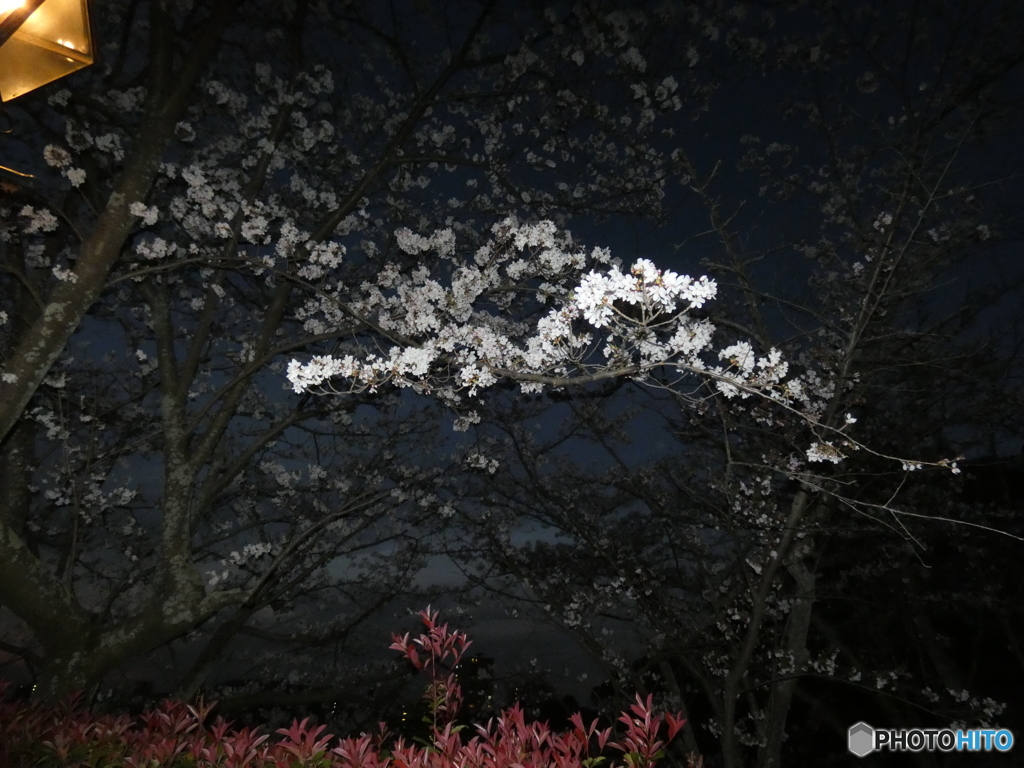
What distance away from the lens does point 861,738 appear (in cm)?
862

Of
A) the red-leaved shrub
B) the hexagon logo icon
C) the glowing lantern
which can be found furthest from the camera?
the hexagon logo icon

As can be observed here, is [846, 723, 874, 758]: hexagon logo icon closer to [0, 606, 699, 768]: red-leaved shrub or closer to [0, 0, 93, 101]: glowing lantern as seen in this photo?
[0, 606, 699, 768]: red-leaved shrub

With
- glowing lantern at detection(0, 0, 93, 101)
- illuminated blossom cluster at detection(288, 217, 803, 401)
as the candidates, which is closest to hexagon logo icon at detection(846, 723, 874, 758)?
illuminated blossom cluster at detection(288, 217, 803, 401)

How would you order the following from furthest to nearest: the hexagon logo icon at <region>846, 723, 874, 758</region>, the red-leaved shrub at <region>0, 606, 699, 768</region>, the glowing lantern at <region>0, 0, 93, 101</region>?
the hexagon logo icon at <region>846, 723, 874, 758</region> < the red-leaved shrub at <region>0, 606, 699, 768</region> < the glowing lantern at <region>0, 0, 93, 101</region>

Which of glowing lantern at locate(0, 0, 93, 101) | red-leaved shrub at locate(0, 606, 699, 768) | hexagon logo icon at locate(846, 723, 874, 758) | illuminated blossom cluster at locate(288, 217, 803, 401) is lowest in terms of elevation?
red-leaved shrub at locate(0, 606, 699, 768)

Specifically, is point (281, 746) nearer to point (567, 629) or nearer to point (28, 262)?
point (567, 629)

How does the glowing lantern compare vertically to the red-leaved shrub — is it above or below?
above

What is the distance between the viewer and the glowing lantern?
6.37ft

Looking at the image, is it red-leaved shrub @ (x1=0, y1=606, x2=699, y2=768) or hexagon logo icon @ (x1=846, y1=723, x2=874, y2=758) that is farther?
hexagon logo icon @ (x1=846, y1=723, x2=874, y2=758)

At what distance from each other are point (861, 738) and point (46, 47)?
1119 centimetres

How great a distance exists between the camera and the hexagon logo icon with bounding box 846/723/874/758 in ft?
27.2

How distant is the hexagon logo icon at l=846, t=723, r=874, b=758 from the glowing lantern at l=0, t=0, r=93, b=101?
Result: 10.5 m

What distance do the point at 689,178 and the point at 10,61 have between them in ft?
17.2

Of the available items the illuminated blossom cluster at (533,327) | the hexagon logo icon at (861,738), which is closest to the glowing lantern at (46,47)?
the illuminated blossom cluster at (533,327)
